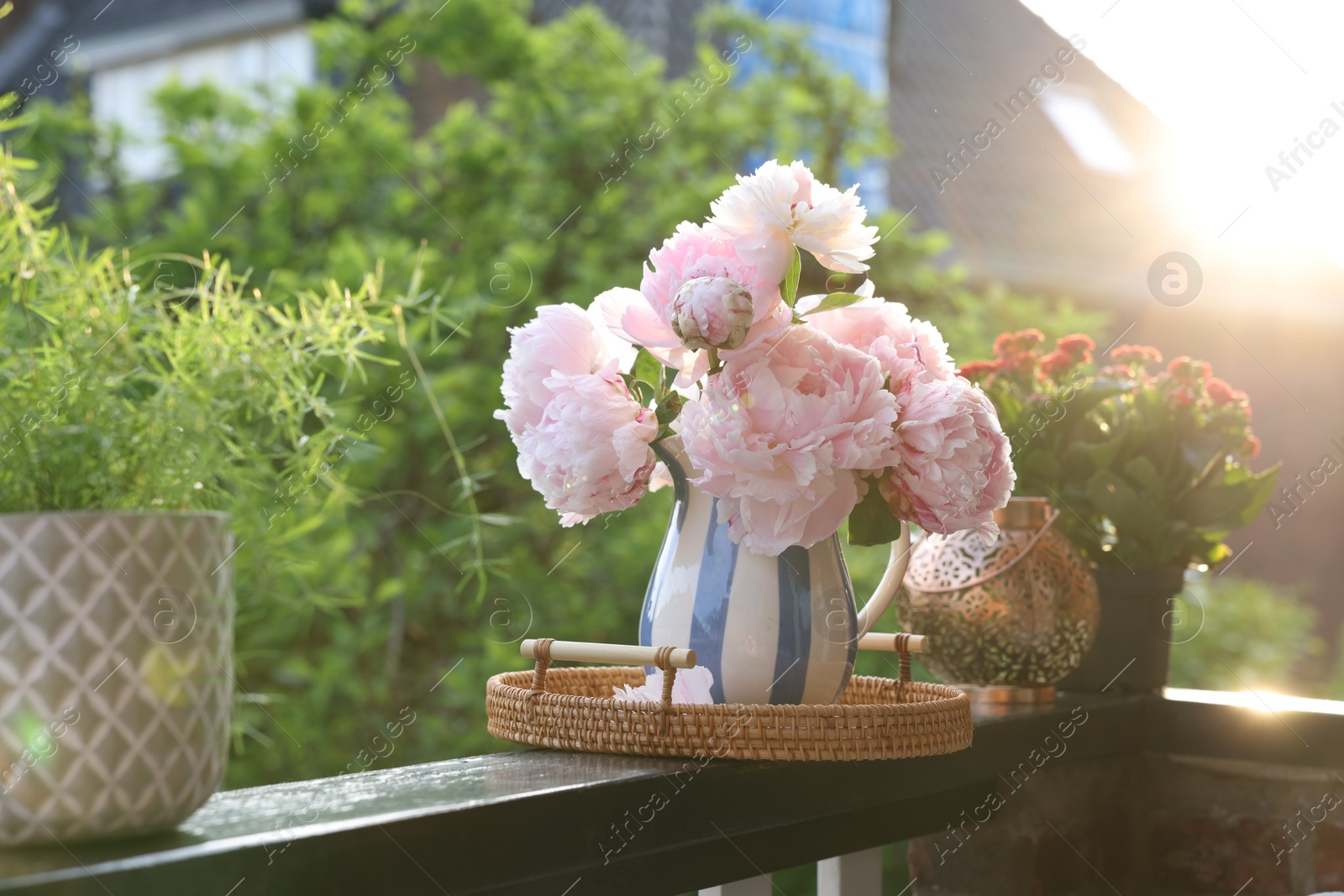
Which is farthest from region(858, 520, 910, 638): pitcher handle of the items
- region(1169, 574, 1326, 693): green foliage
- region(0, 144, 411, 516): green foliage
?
region(1169, 574, 1326, 693): green foliage

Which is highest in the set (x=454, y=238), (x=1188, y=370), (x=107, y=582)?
(x=454, y=238)

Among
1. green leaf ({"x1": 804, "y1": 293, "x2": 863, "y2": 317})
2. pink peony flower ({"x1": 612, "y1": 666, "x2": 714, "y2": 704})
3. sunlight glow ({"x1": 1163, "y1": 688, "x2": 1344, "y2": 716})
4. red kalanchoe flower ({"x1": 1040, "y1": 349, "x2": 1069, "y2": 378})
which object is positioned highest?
red kalanchoe flower ({"x1": 1040, "y1": 349, "x2": 1069, "y2": 378})

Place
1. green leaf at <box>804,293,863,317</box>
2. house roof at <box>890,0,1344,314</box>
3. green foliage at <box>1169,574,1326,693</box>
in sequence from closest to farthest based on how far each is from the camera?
1. green leaf at <box>804,293,863,317</box>
2. green foliage at <box>1169,574,1326,693</box>
3. house roof at <box>890,0,1344,314</box>

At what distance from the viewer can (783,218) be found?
0.92 m

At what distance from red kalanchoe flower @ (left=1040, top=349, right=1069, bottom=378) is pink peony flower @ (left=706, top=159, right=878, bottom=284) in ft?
2.45

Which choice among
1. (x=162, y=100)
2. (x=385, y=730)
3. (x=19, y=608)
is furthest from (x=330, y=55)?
(x=19, y=608)

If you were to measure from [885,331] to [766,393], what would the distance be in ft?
0.47

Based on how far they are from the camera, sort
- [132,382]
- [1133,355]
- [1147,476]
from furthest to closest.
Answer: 1. [1133,355]
2. [1147,476]
3. [132,382]

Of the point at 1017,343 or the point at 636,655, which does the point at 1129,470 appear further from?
the point at 636,655

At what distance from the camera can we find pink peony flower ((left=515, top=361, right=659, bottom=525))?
0.95 metres

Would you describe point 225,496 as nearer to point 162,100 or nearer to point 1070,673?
point 1070,673

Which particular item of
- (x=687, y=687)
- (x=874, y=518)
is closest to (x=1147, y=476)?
(x=874, y=518)

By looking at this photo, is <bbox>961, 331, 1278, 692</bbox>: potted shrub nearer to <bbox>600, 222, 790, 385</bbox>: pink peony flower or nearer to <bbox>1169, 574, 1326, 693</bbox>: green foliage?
<bbox>600, 222, 790, 385</bbox>: pink peony flower

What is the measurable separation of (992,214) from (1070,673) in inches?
226
